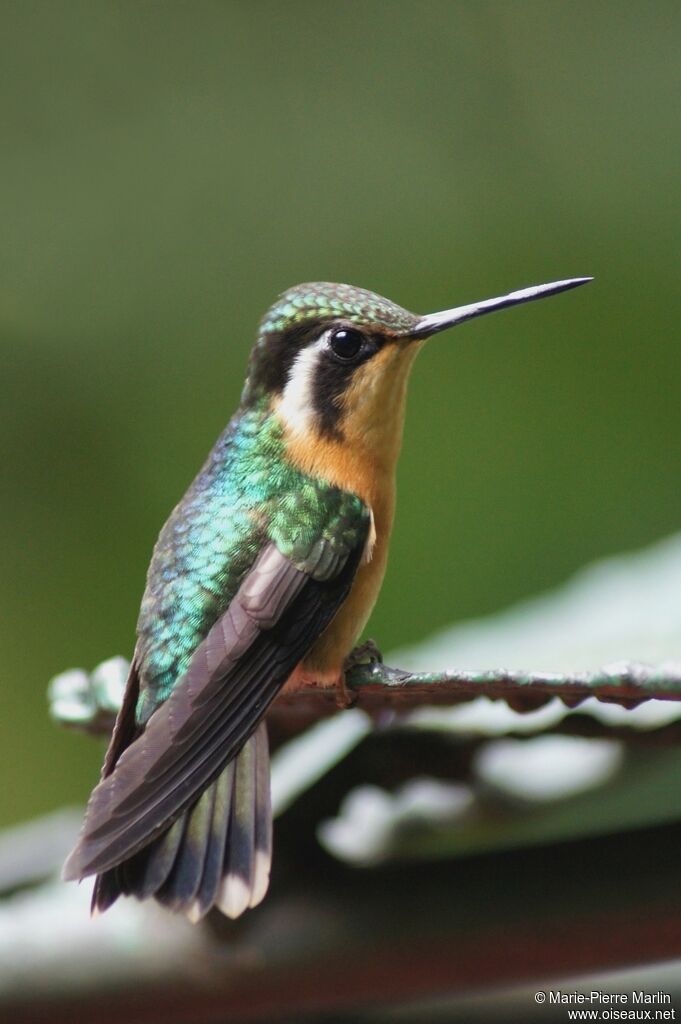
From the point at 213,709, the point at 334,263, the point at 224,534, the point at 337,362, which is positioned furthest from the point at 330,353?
the point at 334,263

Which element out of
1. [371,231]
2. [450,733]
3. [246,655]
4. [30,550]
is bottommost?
[450,733]

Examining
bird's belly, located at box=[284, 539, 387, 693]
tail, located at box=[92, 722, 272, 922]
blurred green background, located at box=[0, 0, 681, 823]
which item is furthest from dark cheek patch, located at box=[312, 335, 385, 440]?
blurred green background, located at box=[0, 0, 681, 823]

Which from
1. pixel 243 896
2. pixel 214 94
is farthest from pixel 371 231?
pixel 243 896

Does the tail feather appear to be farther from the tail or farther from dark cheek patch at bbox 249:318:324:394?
dark cheek patch at bbox 249:318:324:394

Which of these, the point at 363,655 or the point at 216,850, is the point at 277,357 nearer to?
the point at 363,655

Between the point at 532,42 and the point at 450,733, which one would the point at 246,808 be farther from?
the point at 532,42
